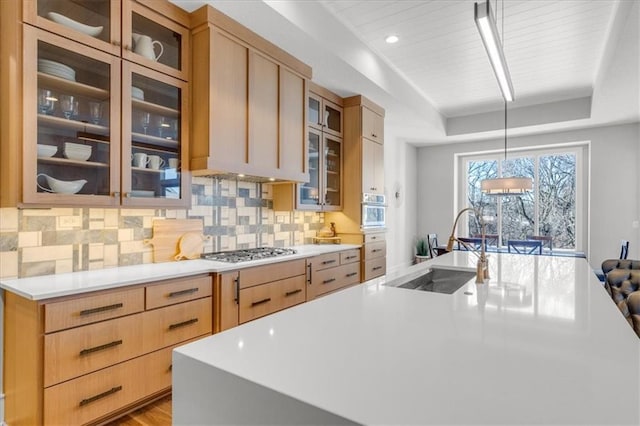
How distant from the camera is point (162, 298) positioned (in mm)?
2146

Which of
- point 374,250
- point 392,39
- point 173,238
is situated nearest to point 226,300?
point 173,238

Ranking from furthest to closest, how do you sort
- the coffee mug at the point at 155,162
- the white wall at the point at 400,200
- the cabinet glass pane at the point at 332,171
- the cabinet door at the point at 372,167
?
1. the white wall at the point at 400,200
2. the cabinet door at the point at 372,167
3. the cabinet glass pane at the point at 332,171
4. the coffee mug at the point at 155,162

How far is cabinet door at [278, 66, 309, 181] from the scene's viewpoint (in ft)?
10.6

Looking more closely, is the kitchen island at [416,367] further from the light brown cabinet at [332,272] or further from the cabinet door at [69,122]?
the light brown cabinet at [332,272]

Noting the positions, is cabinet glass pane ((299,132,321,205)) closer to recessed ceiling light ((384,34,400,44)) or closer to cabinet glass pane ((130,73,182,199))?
recessed ceiling light ((384,34,400,44))

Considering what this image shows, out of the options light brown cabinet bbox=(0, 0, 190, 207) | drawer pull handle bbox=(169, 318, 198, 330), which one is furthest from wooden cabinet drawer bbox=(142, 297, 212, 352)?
light brown cabinet bbox=(0, 0, 190, 207)

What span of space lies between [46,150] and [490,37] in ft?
8.68

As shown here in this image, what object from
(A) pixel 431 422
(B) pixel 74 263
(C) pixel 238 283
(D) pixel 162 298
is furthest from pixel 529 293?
(B) pixel 74 263

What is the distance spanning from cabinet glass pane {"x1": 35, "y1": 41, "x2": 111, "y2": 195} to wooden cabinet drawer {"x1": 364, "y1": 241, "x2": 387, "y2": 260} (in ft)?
9.47

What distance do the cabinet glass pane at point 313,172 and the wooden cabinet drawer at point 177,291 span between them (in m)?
1.66

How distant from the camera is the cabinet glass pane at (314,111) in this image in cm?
389

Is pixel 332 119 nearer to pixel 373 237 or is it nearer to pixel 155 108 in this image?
pixel 373 237

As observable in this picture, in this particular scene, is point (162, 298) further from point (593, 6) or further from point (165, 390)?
point (593, 6)

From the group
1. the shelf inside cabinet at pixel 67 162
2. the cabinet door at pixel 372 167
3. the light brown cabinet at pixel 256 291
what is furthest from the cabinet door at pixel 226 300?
the cabinet door at pixel 372 167
